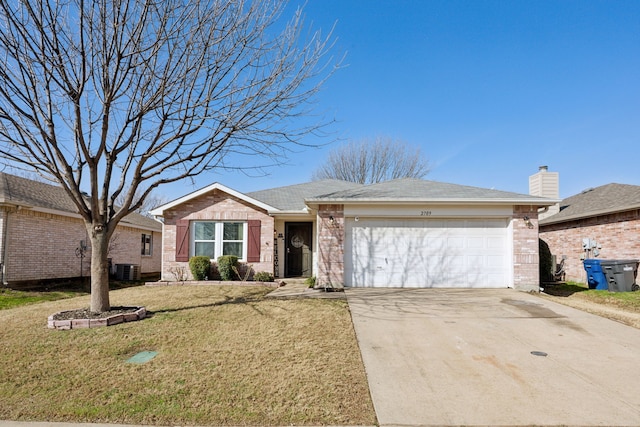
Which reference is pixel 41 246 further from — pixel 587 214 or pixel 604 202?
pixel 604 202

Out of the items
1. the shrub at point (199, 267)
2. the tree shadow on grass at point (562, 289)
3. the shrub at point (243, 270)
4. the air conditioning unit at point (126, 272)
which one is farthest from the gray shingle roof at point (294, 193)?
the tree shadow on grass at point (562, 289)

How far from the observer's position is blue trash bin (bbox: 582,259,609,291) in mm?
10625

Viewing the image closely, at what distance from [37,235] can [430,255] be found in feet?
42.3

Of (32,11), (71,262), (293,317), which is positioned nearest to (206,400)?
(293,317)

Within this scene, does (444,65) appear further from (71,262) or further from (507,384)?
(71,262)

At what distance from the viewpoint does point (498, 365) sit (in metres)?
4.54

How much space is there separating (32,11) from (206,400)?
634 cm

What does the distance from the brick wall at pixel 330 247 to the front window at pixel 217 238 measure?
3.97 m

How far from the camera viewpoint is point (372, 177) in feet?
91.0

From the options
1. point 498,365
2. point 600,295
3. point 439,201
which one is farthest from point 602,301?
point 498,365

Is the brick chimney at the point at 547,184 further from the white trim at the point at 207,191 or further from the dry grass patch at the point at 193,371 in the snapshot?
the dry grass patch at the point at 193,371

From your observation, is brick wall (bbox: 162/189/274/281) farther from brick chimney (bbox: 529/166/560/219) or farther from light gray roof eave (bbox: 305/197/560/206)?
brick chimney (bbox: 529/166/560/219)

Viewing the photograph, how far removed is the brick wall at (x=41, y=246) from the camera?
36.9 feet

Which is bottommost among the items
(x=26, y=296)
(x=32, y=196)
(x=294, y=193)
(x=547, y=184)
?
(x=26, y=296)
